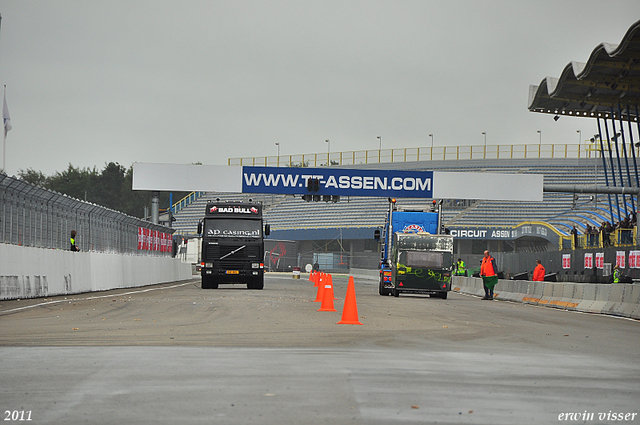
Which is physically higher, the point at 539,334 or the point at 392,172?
the point at 392,172

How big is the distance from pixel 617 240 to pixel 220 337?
96.2 feet

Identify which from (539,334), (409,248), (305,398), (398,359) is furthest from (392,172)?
(305,398)

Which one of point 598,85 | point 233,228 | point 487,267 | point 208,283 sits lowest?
point 208,283

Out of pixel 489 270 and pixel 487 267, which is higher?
pixel 487 267

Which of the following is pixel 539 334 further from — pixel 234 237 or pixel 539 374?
pixel 234 237

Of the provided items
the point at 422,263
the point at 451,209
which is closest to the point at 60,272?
the point at 422,263

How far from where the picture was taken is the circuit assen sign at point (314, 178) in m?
Result: 43.2

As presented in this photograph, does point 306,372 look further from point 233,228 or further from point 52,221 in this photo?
point 233,228

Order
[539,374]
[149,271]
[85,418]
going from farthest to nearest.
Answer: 1. [149,271]
2. [539,374]
3. [85,418]

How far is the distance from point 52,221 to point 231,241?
9.24 metres

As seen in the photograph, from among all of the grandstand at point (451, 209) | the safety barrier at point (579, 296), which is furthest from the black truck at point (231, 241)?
the grandstand at point (451, 209)

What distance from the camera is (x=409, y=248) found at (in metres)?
29.3

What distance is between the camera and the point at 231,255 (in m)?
31.6

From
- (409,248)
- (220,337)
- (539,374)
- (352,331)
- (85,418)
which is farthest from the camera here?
(409,248)
